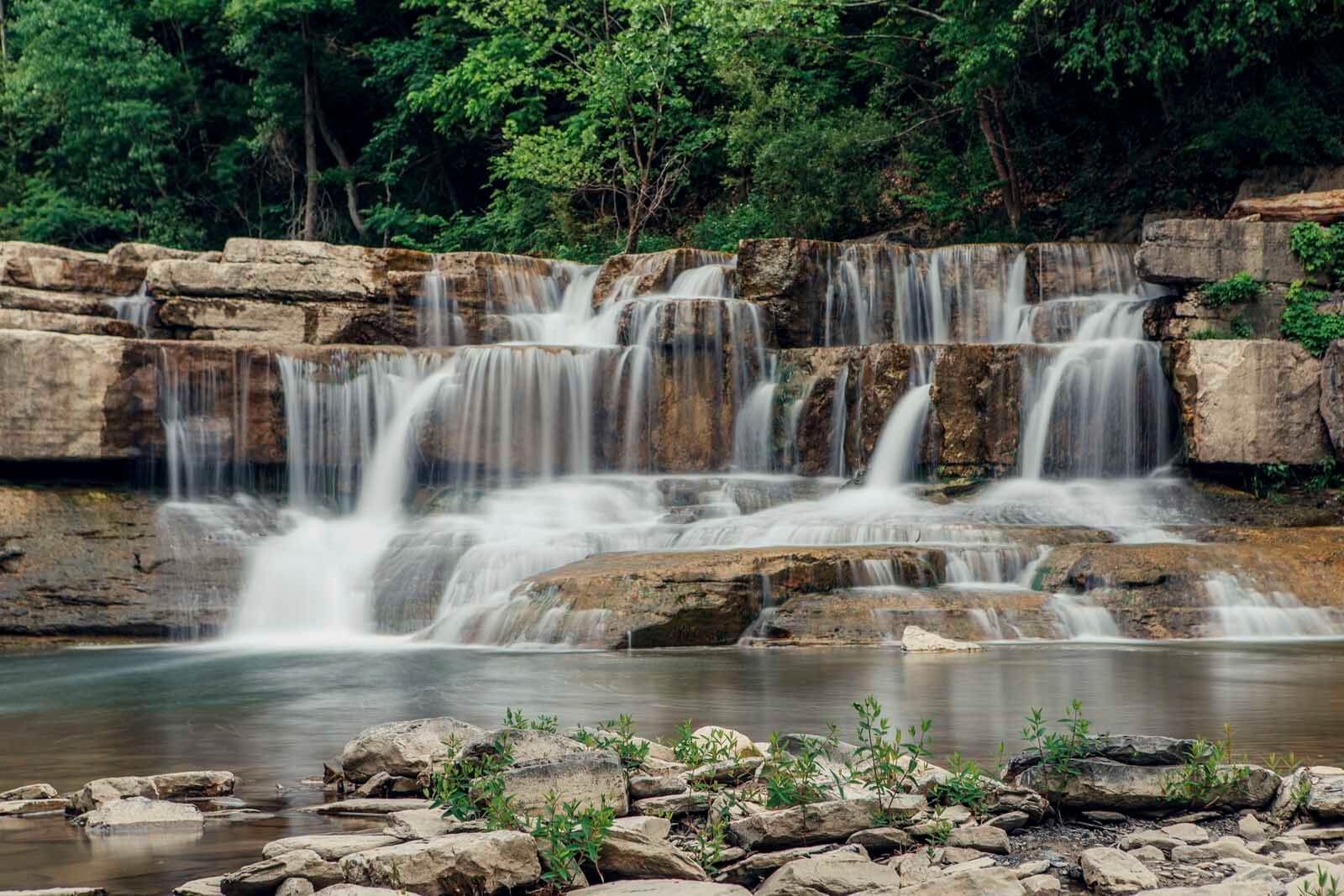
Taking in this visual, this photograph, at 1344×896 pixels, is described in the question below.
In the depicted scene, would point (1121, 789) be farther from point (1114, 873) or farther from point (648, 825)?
point (648, 825)

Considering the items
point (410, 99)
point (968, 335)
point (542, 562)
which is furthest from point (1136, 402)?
point (410, 99)

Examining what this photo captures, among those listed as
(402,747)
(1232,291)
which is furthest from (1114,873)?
(1232,291)

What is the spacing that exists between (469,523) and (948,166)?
46.8 ft

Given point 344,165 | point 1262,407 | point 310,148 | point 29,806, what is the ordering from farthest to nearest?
1. point 344,165
2. point 310,148
3. point 1262,407
4. point 29,806

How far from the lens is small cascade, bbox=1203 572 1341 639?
1267cm

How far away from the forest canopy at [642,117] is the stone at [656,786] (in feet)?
61.5

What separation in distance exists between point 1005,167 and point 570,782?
74.8 ft

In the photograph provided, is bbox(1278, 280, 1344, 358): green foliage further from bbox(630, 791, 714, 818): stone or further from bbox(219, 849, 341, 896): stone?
bbox(219, 849, 341, 896): stone

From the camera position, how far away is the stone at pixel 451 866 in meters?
4.08

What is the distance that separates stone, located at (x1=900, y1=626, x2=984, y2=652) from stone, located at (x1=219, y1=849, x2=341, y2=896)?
787 cm

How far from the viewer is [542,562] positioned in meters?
14.6

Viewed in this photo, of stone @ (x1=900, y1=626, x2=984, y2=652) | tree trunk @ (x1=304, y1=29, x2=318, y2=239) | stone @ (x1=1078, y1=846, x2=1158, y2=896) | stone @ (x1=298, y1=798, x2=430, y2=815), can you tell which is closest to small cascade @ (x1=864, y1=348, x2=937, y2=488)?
stone @ (x1=900, y1=626, x2=984, y2=652)

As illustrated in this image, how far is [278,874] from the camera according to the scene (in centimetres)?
413

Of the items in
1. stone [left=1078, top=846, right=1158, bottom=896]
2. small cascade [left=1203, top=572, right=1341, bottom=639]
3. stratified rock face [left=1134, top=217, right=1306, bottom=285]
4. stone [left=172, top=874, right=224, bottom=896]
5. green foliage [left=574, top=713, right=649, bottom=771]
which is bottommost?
small cascade [left=1203, top=572, right=1341, bottom=639]
